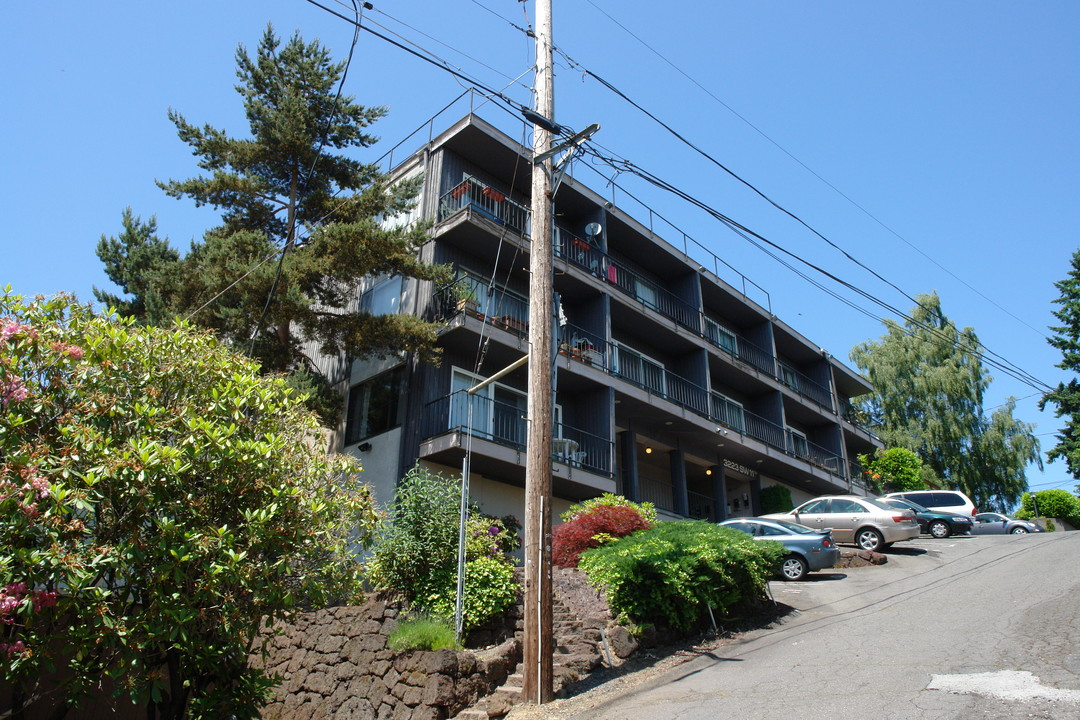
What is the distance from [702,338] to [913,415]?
19.0 m

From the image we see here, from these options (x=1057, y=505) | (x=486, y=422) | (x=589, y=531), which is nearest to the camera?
(x=589, y=531)

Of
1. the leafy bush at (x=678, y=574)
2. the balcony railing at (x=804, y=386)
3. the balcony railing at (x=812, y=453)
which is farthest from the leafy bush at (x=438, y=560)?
the balcony railing at (x=804, y=386)

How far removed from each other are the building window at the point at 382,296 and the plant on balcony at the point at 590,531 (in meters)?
7.98

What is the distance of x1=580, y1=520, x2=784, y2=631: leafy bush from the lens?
11.6 m

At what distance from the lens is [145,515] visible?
24.1 ft

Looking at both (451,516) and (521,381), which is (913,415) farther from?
(451,516)

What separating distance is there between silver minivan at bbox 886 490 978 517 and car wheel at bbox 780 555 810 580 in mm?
10585

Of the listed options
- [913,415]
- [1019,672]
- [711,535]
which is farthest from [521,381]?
[913,415]

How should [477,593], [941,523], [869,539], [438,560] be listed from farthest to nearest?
1. [941,523]
2. [869,539]
3. [438,560]
4. [477,593]

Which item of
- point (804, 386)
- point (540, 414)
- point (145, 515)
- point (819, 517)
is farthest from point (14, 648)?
point (804, 386)

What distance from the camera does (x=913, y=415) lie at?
39.2m

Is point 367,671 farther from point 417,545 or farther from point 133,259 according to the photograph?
point 133,259

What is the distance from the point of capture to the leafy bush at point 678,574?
1164 centimetres

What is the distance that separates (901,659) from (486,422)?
10194 millimetres
